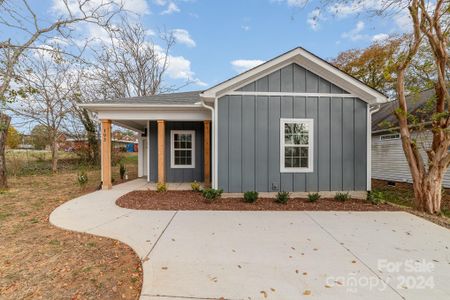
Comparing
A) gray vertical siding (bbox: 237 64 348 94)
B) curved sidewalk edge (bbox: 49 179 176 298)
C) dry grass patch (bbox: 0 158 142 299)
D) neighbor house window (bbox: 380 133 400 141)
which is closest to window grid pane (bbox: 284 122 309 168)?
gray vertical siding (bbox: 237 64 348 94)

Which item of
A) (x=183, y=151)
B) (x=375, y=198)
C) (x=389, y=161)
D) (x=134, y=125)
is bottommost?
(x=375, y=198)

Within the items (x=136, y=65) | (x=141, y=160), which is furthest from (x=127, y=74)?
(x=141, y=160)

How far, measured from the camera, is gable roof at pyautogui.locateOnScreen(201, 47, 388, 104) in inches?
259

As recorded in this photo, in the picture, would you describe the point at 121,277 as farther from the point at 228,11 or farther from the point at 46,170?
the point at 46,170

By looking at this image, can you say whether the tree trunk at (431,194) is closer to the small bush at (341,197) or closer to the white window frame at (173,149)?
Result: the small bush at (341,197)

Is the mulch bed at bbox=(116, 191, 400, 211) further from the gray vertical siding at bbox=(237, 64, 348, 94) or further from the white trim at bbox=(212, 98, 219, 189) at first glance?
the gray vertical siding at bbox=(237, 64, 348, 94)

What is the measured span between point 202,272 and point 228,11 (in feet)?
36.9

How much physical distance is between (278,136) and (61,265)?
5.77 m

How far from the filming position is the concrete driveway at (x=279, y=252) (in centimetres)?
249

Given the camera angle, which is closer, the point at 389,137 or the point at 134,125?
the point at 134,125

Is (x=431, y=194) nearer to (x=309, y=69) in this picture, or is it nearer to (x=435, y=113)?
(x=435, y=113)

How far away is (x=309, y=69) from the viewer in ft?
22.6

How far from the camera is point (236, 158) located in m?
6.79

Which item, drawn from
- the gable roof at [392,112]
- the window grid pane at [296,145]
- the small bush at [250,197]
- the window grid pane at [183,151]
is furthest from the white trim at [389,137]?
the window grid pane at [183,151]
